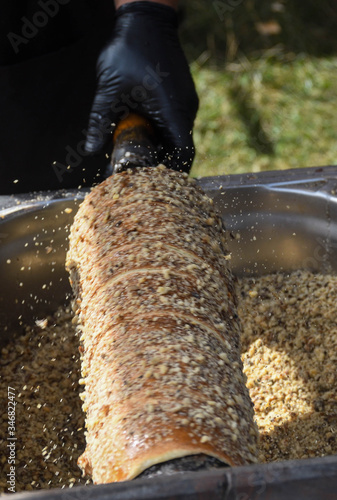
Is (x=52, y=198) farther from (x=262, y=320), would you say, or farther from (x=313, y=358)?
(x=313, y=358)

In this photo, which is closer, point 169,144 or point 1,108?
point 169,144

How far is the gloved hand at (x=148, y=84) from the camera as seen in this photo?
1.71 meters

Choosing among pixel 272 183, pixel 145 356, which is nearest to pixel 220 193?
pixel 272 183

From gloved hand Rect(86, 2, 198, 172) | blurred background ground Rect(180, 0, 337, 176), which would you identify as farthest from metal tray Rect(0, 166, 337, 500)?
blurred background ground Rect(180, 0, 337, 176)

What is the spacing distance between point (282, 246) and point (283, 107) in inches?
99.5

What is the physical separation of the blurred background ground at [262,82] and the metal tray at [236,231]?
1.91 metres

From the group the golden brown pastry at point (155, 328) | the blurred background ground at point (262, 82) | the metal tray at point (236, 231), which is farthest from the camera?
the blurred background ground at point (262, 82)

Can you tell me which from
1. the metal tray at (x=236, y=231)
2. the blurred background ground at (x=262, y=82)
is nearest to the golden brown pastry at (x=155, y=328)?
the metal tray at (x=236, y=231)

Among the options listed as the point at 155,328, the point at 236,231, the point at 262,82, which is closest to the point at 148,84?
the point at 236,231

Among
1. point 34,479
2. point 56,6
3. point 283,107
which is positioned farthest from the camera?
point 283,107

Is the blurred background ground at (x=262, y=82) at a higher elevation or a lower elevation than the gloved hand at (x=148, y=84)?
lower

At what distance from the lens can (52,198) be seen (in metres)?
1.70

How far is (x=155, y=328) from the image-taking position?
1088 mm

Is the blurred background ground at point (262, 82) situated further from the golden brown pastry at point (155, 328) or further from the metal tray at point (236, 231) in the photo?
the golden brown pastry at point (155, 328)
